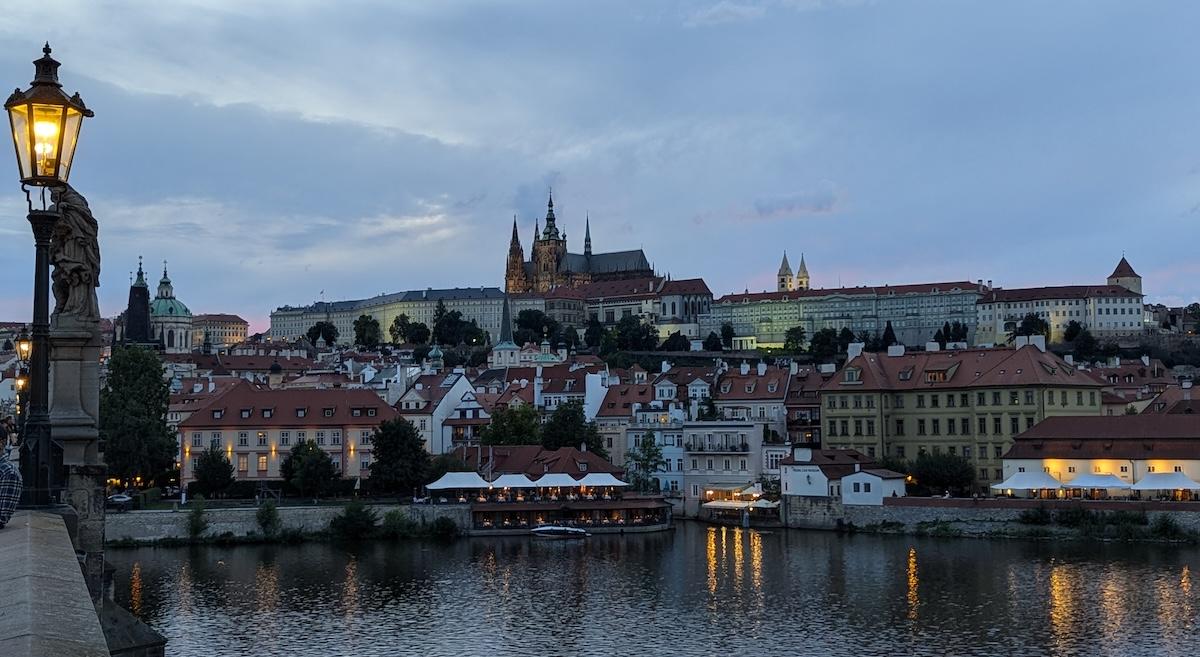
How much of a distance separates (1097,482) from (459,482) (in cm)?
2853

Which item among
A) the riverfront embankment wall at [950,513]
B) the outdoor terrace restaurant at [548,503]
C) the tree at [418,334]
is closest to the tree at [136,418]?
the outdoor terrace restaurant at [548,503]

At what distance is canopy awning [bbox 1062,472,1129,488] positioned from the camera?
53.7m

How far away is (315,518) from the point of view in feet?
187

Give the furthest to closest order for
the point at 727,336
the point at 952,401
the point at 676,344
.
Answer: the point at 727,336 < the point at 676,344 < the point at 952,401

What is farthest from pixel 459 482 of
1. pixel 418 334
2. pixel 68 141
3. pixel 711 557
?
pixel 418 334

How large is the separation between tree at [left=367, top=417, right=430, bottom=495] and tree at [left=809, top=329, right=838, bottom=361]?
8981cm

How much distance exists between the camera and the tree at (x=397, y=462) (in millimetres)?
60906

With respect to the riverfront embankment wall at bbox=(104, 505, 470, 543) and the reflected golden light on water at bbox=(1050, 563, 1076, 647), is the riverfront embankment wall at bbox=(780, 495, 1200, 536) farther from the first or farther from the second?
the riverfront embankment wall at bbox=(104, 505, 470, 543)

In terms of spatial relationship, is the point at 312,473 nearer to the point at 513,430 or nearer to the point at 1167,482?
the point at 513,430

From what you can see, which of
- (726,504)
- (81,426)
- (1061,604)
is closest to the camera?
(81,426)

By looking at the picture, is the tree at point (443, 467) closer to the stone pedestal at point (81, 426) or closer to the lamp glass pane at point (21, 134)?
the stone pedestal at point (81, 426)

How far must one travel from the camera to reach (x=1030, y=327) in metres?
151

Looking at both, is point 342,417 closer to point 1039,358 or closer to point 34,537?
point 1039,358

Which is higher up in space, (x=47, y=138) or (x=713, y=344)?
(x=713, y=344)
